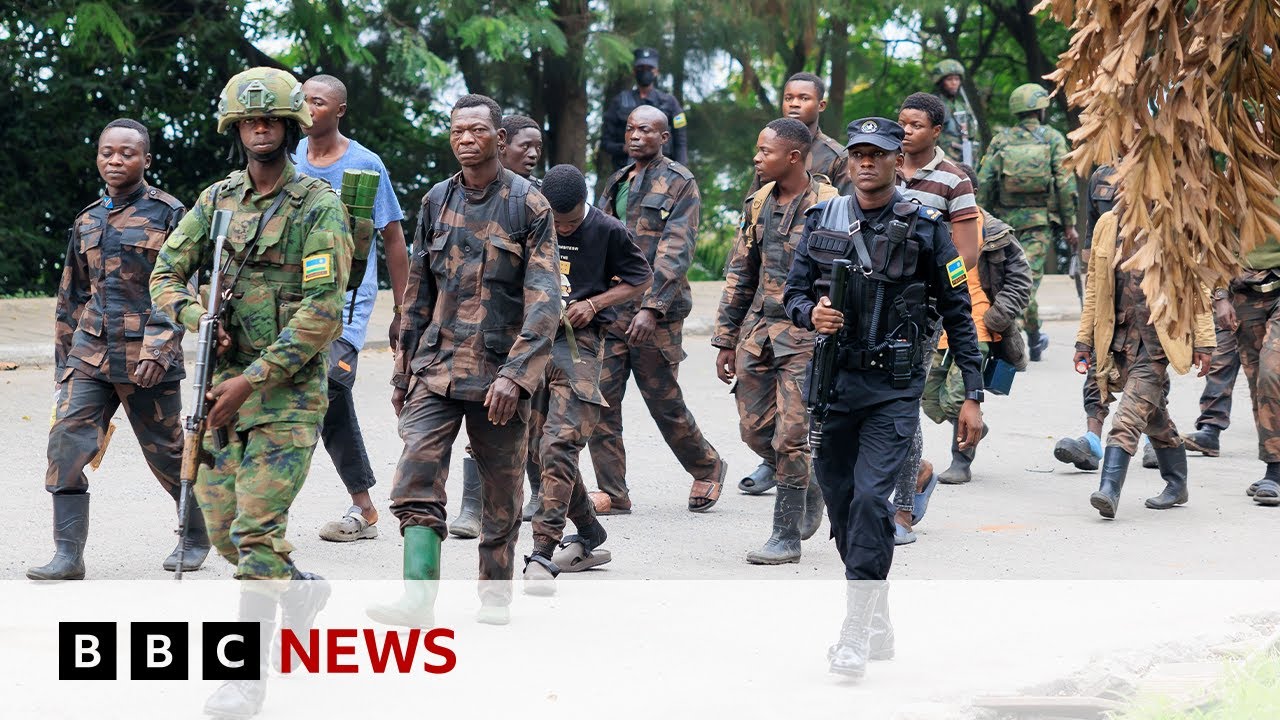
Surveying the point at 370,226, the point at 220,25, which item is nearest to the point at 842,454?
the point at 370,226

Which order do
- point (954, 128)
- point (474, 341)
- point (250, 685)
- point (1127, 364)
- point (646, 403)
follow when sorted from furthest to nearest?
point (954, 128)
point (1127, 364)
point (646, 403)
point (474, 341)
point (250, 685)

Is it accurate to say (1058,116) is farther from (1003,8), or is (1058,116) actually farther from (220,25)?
(220,25)

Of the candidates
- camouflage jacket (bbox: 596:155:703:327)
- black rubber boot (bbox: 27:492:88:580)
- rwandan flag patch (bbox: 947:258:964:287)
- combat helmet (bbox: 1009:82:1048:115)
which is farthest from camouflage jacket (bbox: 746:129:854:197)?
combat helmet (bbox: 1009:82:1048:115)

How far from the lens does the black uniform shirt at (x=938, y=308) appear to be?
6.04 meters

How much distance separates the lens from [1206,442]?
11.0 meters

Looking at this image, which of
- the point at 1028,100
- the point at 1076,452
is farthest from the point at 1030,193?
the point at 1076,452

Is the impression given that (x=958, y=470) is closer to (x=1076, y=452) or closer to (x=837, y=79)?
(x=1076, y=452)

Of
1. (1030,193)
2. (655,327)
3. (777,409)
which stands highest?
(1030,193)

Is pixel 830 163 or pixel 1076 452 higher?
pixel 830 163

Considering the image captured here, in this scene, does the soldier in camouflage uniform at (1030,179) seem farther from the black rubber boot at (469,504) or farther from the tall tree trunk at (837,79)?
the black rubber boot at (469,504)

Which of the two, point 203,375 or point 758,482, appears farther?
point 758,482

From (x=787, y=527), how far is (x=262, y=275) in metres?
3.08

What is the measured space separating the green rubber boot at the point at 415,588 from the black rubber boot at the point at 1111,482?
4.05 m

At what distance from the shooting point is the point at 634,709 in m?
5.39
